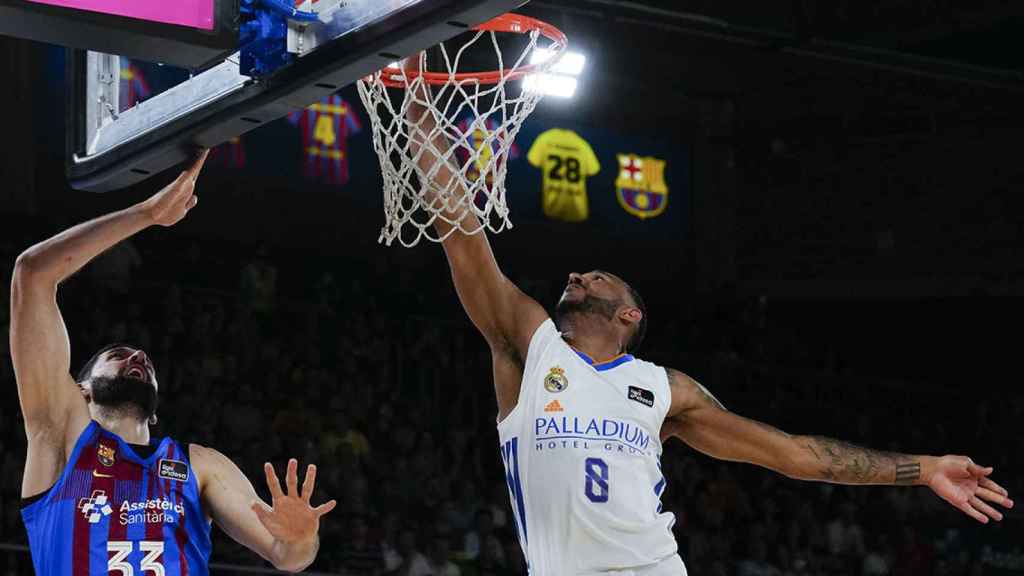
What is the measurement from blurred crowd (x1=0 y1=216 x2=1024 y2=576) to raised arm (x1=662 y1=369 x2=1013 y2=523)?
5086 millimetres

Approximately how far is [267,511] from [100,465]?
0.49 m

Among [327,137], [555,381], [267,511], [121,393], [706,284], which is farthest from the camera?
[706,284]

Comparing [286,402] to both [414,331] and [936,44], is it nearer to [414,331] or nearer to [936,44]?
[414,331]

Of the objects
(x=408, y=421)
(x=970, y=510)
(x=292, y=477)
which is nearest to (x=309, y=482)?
(x=292, y=477)

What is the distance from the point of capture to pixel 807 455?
170 inches

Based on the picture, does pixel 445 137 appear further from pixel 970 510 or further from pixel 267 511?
pixel 970 510

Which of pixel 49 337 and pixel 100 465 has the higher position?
pixel 49 337

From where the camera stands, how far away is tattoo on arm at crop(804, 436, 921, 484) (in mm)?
4293

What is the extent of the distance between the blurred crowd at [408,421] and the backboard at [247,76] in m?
4.75

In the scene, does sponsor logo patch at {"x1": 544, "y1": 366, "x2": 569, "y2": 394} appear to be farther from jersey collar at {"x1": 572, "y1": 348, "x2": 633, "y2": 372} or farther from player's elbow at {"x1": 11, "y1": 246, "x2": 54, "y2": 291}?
player's elbow at {"x1": 11, "y1": 246, "x2": 54, "y2": 291}

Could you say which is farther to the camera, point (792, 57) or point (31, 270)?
point (792, 57)

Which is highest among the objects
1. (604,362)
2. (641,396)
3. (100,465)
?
(604,362)

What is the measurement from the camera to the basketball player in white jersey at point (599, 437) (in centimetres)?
407

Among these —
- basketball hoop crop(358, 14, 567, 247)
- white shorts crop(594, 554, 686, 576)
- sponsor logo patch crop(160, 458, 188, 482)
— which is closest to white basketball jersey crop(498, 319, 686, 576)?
white shorts crop(594, 554, 686, 576)
